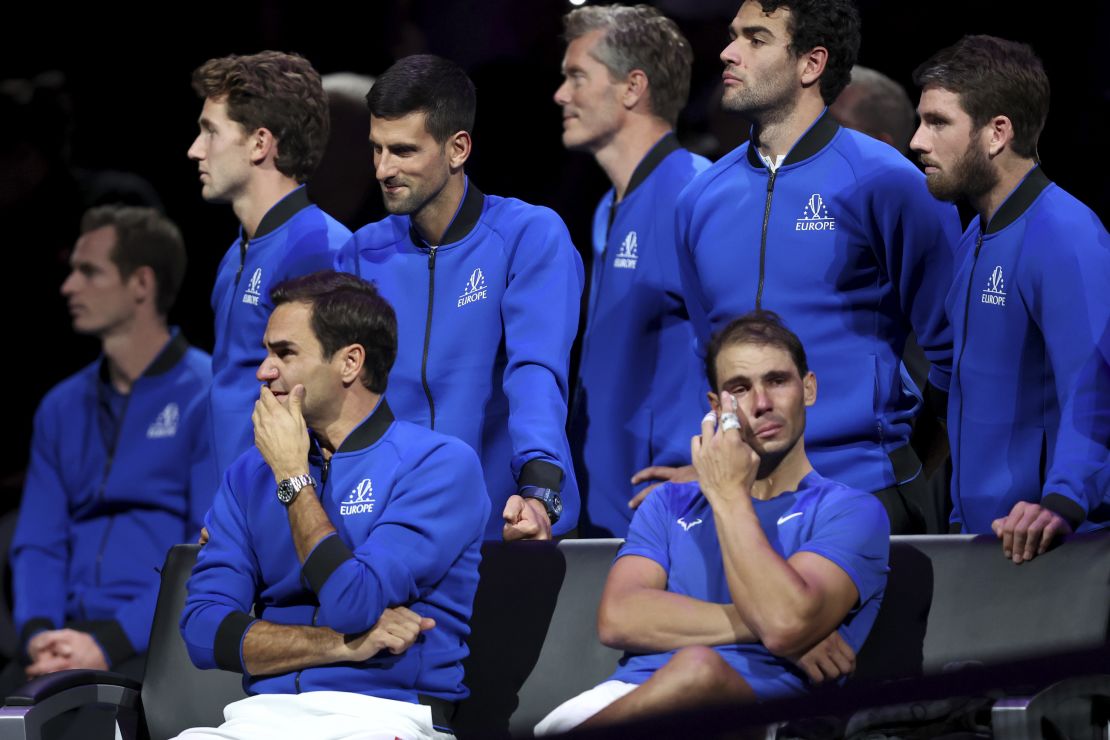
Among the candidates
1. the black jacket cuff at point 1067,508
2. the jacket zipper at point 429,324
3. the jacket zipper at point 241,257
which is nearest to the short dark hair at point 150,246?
the jacket zipper at point 241,257

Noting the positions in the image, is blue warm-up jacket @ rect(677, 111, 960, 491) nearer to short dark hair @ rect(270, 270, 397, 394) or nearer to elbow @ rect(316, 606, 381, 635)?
short dark hair @ rect(270, 270, 397, 394)

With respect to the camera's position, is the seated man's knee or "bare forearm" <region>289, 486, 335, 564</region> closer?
the seated man's knee

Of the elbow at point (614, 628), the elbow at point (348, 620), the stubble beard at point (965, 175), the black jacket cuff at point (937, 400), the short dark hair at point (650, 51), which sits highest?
the short dark hair at point (650, 51)

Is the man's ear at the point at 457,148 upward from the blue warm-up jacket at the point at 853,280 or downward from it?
upward

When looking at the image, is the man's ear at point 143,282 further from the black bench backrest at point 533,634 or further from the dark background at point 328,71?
the black bench backrest at point 533,634

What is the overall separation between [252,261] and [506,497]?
829mm

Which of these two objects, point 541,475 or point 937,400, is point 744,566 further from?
point 937,400

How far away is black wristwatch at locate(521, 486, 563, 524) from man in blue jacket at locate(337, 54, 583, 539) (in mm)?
153

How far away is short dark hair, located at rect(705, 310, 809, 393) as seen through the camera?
9.00 ft

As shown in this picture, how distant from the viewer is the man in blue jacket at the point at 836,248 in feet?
10.0

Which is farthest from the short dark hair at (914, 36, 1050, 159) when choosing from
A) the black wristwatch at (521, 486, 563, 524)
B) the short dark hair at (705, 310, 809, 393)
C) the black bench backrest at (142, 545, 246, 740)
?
the black bench backrest at (142, 545, 246, 740)

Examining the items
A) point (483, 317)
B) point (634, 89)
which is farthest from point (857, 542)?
point (634, 89)

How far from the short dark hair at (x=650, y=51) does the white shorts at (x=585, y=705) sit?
1.63 m

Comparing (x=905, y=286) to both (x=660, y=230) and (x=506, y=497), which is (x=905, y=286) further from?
(x=506, y=497)
